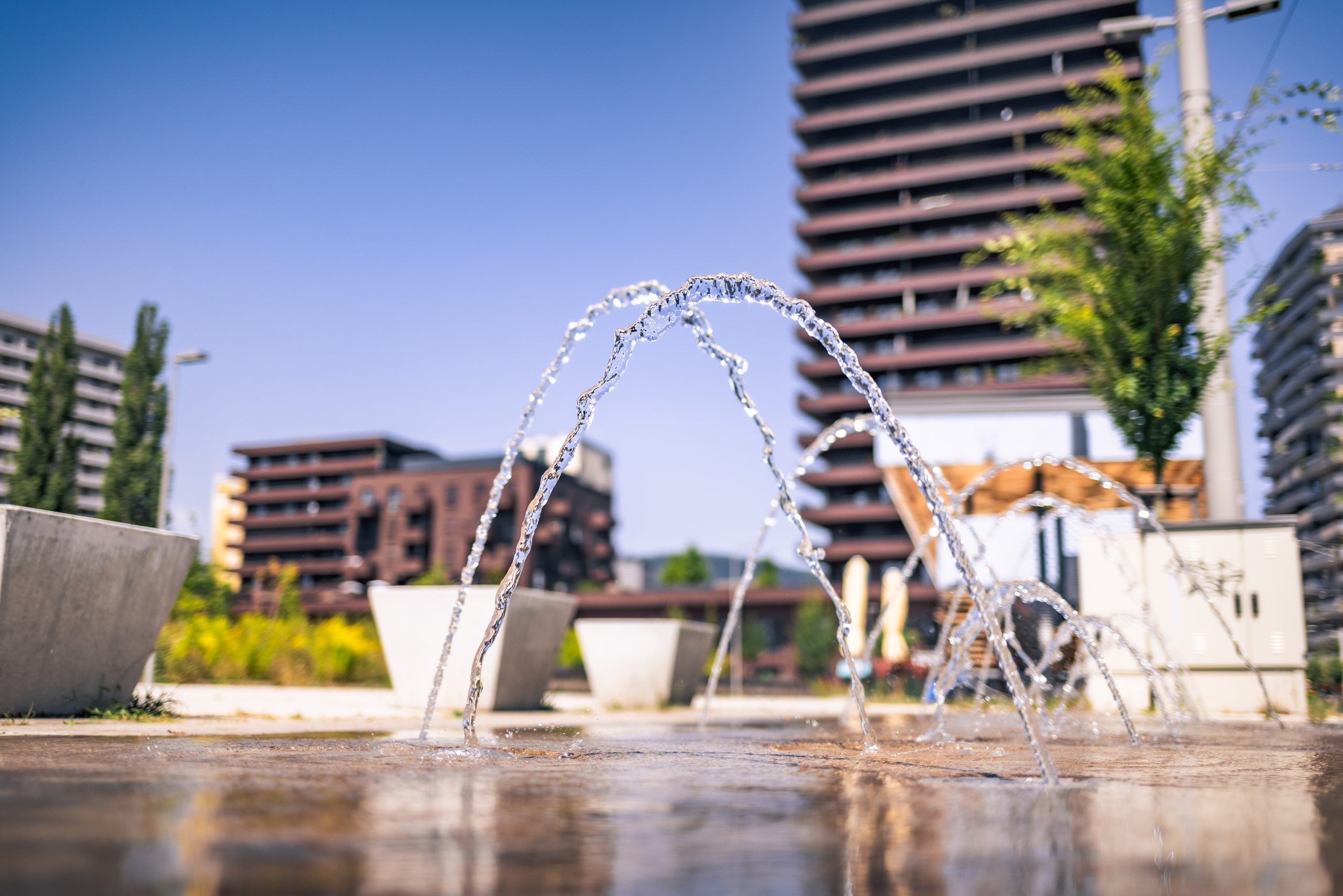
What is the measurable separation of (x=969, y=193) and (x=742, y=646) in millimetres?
50732

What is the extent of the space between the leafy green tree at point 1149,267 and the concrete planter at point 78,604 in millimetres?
13231

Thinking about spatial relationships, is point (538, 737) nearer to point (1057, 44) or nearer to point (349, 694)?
point (349, 694)

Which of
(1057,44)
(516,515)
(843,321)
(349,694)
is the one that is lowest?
(349,694)

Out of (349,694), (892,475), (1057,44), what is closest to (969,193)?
(1057,44)

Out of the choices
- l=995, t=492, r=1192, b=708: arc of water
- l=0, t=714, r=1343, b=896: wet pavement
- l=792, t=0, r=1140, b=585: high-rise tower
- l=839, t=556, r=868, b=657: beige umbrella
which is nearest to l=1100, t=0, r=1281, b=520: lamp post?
l=995, t=492, r=1192, b=708: arc of water

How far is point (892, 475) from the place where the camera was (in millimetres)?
23719

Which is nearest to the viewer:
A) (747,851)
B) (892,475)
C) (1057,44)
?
(747,851)

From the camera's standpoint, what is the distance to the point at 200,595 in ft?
107

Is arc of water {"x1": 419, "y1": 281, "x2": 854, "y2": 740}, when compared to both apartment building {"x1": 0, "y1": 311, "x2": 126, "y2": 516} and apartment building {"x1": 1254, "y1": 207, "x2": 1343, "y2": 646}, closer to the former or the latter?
apartment building {"x1": 1254, "y1": 207, "x2": 1343, "y2": 646}

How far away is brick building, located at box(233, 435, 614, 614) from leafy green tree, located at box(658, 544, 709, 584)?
1186 centimetres

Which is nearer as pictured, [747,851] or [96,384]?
[747,851]

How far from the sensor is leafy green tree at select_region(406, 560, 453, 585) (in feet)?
258

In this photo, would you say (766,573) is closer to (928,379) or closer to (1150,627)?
(928,379)

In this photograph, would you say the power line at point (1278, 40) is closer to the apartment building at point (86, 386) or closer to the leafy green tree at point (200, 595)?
the leafy green tree at point (200, 595)
